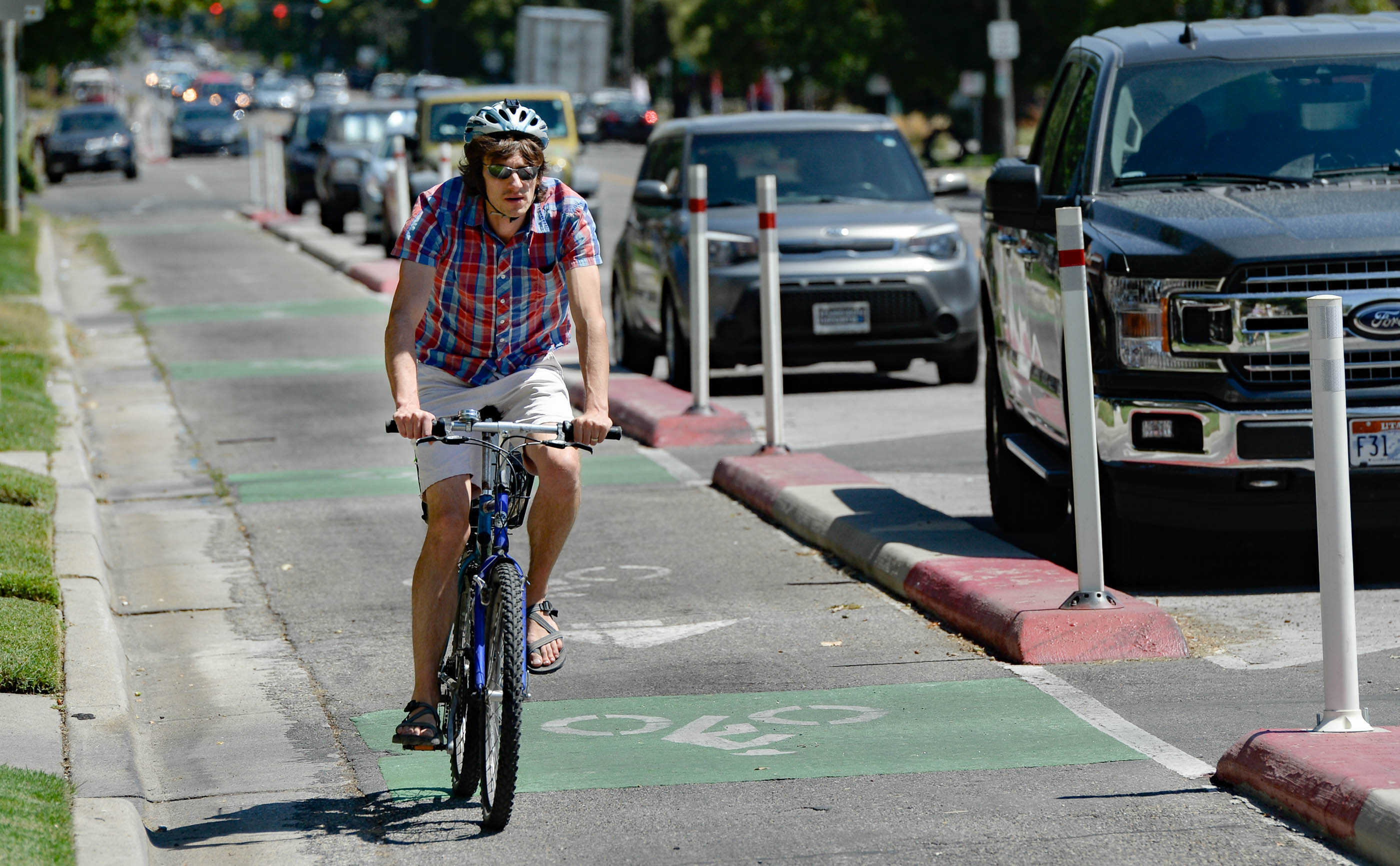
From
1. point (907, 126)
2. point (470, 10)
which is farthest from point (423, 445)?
point (470, 10)

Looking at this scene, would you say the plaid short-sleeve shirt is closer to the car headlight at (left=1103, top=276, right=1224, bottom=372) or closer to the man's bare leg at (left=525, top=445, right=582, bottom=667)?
the man's bare leg at (left=525, top=445, right=582, bottom=667)

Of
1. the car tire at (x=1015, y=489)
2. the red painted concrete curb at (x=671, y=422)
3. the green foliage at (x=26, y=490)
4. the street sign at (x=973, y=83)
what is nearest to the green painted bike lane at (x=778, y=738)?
the car tire at (x=1015, y=489)

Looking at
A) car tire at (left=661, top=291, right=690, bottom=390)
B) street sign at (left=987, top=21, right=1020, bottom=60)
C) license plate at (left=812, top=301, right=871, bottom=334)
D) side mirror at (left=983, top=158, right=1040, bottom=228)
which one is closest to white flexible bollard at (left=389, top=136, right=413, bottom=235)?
car tire at (left=661, top=291, right=690, bottom=390)

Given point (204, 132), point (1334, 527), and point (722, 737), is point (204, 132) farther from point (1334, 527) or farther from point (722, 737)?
point (1334, 527)

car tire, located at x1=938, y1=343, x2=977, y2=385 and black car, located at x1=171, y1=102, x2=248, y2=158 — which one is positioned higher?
black car, located at x1=171, y1=102, x2=248, y2=158

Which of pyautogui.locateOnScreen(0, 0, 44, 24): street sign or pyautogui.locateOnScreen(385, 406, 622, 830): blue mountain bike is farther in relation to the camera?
pyautogui.locateOnScreen(0, 0, 44, 24): street sign

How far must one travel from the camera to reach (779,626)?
7566 millimetres

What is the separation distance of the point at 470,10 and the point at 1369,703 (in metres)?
104

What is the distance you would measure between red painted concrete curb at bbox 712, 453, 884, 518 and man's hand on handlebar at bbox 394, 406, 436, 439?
4673 mm

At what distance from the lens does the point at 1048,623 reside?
6820mm

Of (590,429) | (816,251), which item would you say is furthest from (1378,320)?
(816,251)

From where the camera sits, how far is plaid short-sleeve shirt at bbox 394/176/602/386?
5.57 m

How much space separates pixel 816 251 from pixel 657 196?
1.21 m

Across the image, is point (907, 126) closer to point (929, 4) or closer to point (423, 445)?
point (929, 4)
